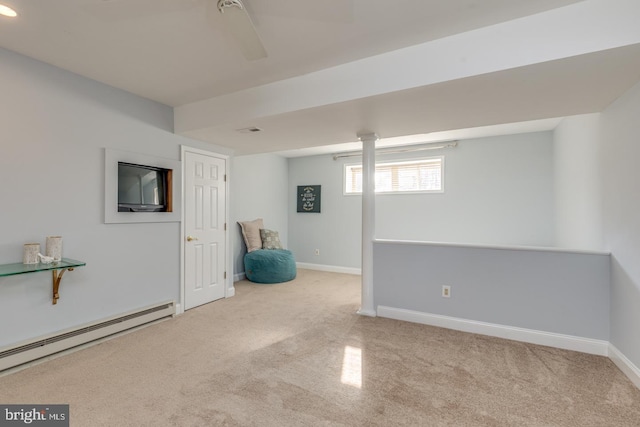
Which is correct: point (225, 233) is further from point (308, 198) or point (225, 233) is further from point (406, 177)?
point (406, 177)

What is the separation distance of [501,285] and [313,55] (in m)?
2.85

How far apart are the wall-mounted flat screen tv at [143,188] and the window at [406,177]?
3.58 metres

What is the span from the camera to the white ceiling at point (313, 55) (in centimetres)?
184

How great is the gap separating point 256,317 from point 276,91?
2547 mm

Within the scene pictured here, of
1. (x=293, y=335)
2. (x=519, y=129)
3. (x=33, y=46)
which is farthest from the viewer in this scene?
(x=519, y=129)

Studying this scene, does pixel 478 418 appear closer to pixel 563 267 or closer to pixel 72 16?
pixel 563 267

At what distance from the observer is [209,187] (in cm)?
410

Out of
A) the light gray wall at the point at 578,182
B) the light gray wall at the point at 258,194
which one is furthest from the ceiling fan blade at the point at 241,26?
the light gray wall at the point at 258,194

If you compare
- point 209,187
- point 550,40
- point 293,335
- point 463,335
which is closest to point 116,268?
point 209,187

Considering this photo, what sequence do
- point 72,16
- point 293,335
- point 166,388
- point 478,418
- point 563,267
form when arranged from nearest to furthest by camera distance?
point 478,418 < point 72,16 < point 166,388 < point 563,267 < point 293,335

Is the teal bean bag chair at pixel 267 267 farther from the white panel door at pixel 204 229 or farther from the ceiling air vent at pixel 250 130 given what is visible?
the ceiling air vent at pixel 250 130

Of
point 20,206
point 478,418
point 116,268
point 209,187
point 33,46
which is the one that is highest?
point 33,46

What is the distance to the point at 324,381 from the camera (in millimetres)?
2191

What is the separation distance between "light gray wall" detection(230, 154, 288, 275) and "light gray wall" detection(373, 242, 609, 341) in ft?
9.43
